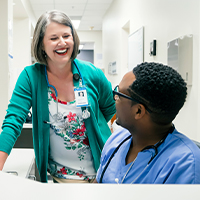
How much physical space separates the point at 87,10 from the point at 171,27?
426 cm

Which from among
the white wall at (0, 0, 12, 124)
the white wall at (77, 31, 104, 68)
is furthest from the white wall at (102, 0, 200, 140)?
the white wall at (77, 31, 104, 68)

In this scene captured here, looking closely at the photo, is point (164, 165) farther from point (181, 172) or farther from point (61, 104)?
point (61, 104)

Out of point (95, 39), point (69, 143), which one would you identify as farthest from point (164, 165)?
point (95, 39)

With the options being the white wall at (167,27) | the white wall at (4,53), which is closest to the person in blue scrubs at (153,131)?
the white wall at (167,27)

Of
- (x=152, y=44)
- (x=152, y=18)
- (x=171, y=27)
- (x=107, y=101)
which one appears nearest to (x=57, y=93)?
(x=107, y=101)

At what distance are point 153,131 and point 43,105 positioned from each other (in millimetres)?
613

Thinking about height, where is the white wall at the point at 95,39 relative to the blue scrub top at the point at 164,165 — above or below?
above

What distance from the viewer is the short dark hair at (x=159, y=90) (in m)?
0.78

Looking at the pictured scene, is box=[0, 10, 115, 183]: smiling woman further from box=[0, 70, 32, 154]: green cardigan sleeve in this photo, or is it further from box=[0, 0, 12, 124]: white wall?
box=[0, 0, 12, 124]: white wall

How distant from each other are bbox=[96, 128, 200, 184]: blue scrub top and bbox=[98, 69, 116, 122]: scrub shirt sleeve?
1.54 feet

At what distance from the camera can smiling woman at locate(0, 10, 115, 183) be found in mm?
1249

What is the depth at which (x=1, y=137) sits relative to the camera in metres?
1.03

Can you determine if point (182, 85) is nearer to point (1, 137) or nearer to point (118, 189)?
point (118, 189)

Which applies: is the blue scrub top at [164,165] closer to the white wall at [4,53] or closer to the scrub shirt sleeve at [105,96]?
the scrub shirt sleeve at [105,96]
